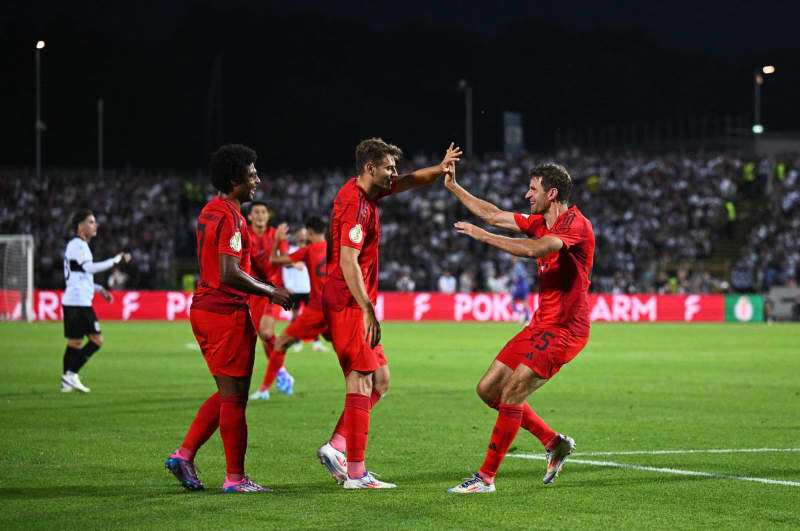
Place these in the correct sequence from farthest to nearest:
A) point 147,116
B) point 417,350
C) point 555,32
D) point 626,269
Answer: point 555,32
point 147,116
point 626,269
point 417,350

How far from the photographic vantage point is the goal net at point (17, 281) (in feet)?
126

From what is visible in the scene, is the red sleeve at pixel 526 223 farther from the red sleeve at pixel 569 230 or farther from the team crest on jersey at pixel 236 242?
the team crest on jersey at pixel 236 242

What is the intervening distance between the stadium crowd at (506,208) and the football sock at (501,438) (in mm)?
→ 35092

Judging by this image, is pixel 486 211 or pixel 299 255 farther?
pixel 299 255

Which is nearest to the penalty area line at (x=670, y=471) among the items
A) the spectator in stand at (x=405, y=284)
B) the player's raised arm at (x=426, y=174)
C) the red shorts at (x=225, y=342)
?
the player's raised arm at (x=426, y=174)

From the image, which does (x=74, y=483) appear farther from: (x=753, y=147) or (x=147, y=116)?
(x=147, y=116)

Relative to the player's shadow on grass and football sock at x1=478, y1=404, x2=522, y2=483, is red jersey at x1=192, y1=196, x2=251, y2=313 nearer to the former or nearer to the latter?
the player's shadow on grass

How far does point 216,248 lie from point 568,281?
2.55m

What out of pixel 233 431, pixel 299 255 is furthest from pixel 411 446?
pixel 299 255

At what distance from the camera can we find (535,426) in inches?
352

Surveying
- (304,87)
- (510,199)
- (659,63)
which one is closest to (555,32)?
(659,63)

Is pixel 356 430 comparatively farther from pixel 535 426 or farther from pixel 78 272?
pixel 78 272

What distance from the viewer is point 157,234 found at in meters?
49.4

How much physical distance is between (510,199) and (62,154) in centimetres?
3759
